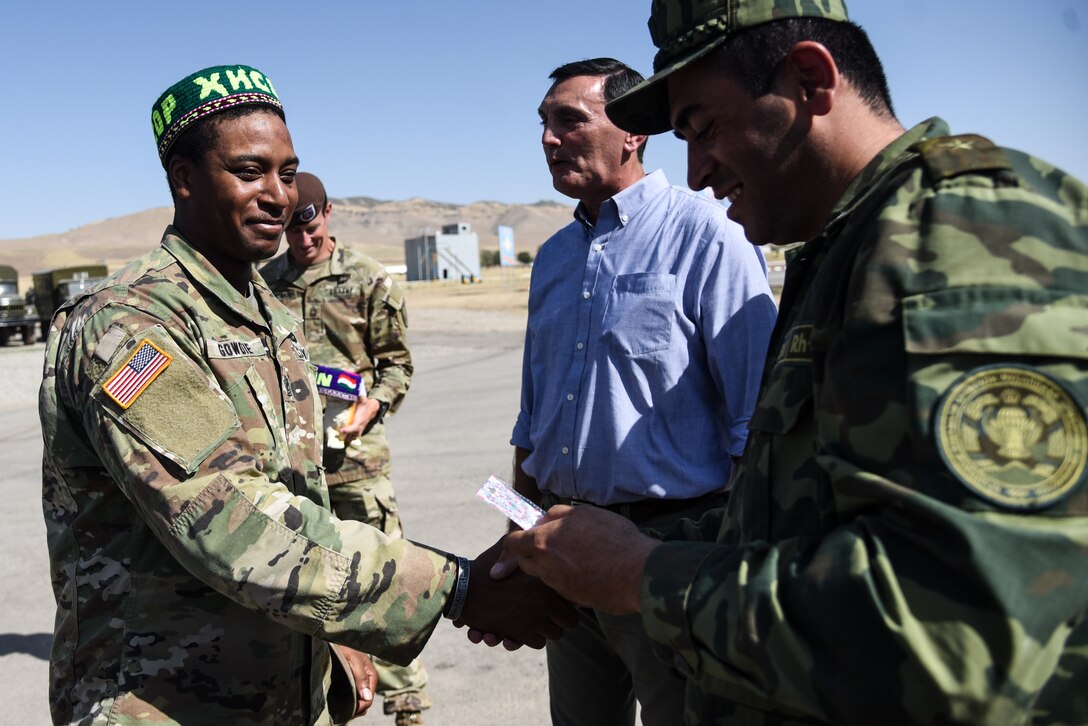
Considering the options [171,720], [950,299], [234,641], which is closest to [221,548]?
[234,641]

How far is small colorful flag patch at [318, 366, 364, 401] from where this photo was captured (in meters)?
4.53

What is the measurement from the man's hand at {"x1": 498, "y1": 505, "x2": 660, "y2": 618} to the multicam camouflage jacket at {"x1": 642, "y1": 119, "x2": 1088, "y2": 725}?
0.60 ft

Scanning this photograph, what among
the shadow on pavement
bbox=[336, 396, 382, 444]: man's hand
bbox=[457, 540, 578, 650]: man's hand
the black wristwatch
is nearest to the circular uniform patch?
bbox=[457, 540, 578, 650]: man's hand

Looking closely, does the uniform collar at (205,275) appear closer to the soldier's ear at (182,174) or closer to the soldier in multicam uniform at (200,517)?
the soldier in multicam uniform at (200,517)

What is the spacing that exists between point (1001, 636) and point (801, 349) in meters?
0.56

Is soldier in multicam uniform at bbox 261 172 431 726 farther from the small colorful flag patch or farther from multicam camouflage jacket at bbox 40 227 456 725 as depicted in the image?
multicam camouflage jacket at bbox 40 227 456 725

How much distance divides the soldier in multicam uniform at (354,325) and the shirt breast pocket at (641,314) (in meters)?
2.29

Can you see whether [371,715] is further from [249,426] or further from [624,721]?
[249,426]

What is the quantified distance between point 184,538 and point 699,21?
61.3 inches

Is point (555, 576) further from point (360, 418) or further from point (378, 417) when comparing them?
point (378, 417)

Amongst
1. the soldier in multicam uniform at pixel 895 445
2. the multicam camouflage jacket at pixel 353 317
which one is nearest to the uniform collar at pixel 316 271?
the multicam camouflage jacket at pixel 353 317

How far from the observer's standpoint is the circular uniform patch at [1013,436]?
3.76 ft

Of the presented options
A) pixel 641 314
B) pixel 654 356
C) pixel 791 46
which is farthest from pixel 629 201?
pixel 791 46

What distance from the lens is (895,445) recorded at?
125 centimetres
